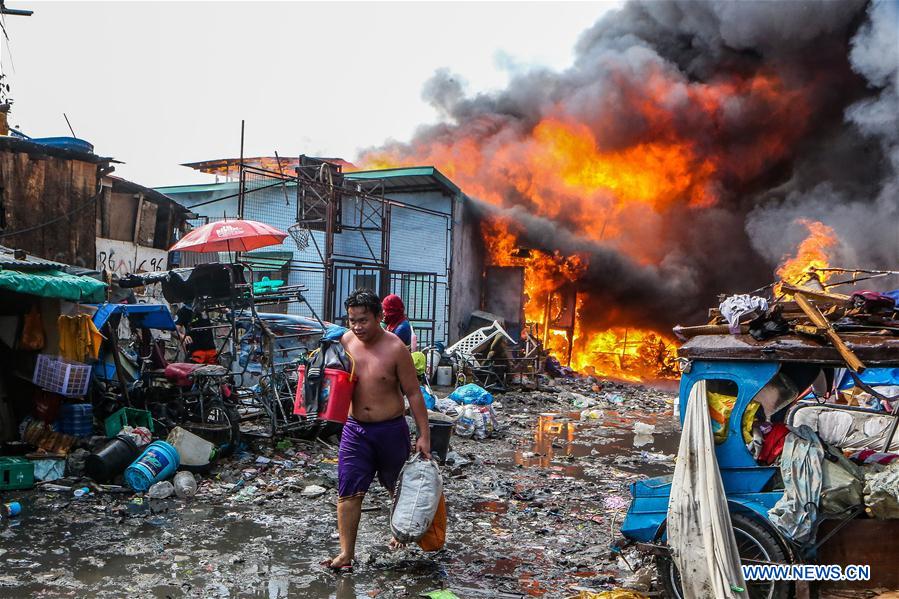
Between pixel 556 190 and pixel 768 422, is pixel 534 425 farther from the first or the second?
pixel 556 190

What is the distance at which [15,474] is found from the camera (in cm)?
590

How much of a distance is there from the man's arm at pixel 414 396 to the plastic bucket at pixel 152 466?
3109mm

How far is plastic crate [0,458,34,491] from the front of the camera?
587 centimetres

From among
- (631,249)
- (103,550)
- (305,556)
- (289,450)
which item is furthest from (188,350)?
(631,249)

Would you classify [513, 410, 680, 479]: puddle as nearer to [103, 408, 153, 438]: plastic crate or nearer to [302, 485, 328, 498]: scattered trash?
[302, 485, 328, 498]: scattered trash

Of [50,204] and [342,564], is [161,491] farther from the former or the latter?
[50,204]

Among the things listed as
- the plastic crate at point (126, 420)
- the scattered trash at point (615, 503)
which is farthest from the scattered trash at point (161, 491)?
the scattered trash at point (615, 503)

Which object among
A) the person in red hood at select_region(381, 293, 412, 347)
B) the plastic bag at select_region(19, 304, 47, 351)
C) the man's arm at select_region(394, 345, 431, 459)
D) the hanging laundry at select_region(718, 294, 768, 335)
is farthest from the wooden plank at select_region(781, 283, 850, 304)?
the plastic bag at select_region(19, 304, 47, 351)

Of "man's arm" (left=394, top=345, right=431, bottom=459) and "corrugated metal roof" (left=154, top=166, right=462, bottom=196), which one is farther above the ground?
"corrugated metal roof" (left=154, top=166, right=462, bottom=196)

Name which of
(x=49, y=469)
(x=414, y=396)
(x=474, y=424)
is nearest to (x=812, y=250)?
(x=474, y=424)

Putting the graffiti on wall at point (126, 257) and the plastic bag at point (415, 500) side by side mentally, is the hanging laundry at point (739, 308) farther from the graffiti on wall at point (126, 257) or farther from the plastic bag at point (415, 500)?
the graffiti on wall at point (126, 257)

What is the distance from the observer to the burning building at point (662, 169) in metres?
18.7

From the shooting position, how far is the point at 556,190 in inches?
782

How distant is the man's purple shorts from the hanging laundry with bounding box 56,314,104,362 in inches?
161
